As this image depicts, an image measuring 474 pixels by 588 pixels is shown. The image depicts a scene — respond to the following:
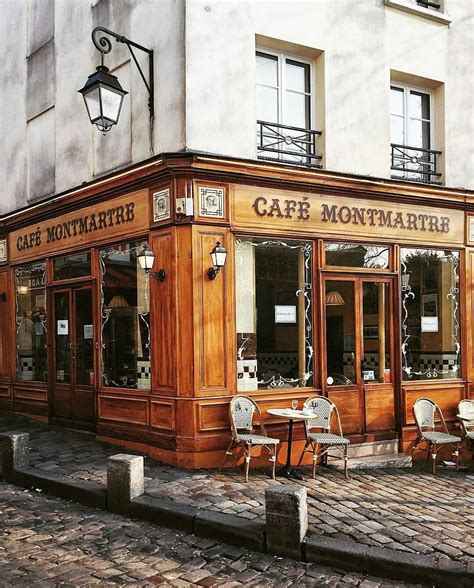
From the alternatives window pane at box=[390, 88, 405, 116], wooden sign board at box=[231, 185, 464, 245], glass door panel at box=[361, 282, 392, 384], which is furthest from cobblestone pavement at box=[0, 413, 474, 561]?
window pane at box=[390, 88, 405, 116]

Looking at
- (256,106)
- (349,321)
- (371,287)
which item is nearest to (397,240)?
(371,287)

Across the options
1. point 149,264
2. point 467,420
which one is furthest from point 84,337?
point 467,420

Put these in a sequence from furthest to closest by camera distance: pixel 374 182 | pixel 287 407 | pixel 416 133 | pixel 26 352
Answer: pixel 26 352 < pixel 416 133 < pixel 374 182 < pixel 287 407

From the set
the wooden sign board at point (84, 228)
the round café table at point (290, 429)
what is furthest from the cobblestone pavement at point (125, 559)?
the wooden sign board at point (84, 228)

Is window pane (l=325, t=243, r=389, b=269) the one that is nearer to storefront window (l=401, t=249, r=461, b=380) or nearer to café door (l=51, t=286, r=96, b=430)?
storefront window (l=401, t=249, r=461, b=380)

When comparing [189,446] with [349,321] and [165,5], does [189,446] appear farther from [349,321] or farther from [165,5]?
[165,5]

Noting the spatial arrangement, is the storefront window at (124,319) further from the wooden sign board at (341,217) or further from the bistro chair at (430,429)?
the bistro chair at (430,429)

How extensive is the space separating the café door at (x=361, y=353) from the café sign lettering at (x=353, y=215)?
0.87 meters

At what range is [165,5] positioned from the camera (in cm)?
869

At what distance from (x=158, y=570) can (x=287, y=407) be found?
3.96 meters

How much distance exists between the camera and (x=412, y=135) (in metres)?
10.6

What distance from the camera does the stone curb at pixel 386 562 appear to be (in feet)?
16.1

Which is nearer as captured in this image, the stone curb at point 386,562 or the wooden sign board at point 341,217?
the stone curb at point 386,562

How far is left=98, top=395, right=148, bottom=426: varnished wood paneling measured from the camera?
353 inches
